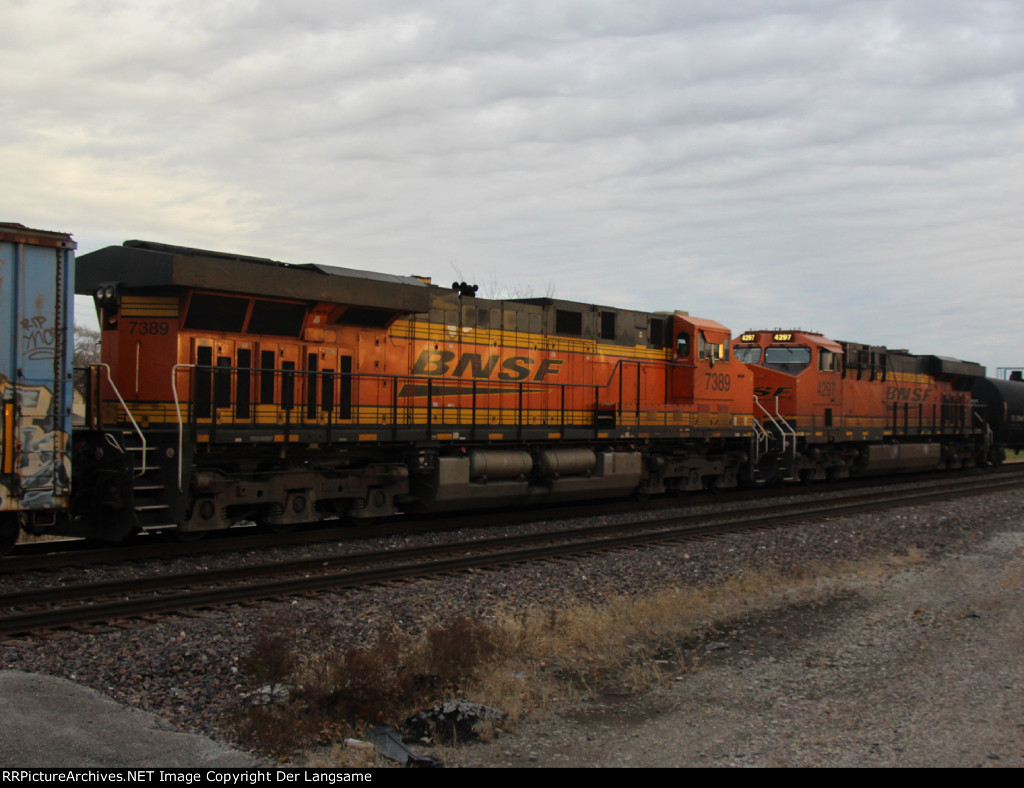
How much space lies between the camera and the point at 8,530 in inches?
348

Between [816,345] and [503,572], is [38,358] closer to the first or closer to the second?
[503,572]

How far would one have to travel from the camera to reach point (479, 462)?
13508 mm

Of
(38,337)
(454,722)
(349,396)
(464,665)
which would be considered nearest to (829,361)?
(349,396)

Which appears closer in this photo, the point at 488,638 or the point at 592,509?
the point at 488,638

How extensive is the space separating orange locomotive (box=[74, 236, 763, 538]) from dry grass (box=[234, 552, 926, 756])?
419cm

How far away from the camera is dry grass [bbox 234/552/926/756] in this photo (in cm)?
526

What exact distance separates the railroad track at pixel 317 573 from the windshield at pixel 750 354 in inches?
317

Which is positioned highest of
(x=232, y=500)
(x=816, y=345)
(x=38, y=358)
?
(x=816, y=345)

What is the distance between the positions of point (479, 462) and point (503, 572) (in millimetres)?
3854

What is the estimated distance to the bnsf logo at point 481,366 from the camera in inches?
531

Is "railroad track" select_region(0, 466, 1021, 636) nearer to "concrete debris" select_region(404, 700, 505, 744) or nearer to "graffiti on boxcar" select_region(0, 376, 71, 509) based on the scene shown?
"graffiti on boxcar" select_region(0, 376, 71, 509)

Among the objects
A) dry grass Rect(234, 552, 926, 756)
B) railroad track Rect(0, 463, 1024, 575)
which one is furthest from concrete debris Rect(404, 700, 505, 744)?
railroad track Rect(0, 463, 1024, 575)
